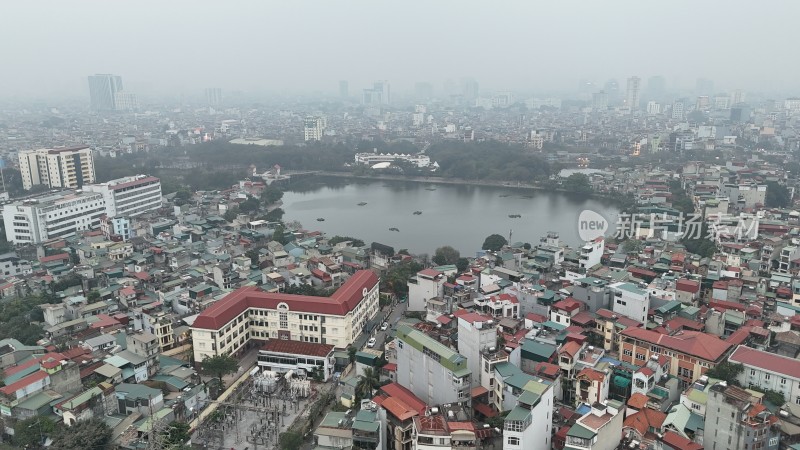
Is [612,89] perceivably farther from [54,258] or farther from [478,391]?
[478,391]

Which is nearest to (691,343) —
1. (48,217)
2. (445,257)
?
(445,257)

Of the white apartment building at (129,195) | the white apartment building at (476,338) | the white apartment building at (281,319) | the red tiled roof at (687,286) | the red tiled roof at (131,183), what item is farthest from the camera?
the red tiled roof at (131,183)

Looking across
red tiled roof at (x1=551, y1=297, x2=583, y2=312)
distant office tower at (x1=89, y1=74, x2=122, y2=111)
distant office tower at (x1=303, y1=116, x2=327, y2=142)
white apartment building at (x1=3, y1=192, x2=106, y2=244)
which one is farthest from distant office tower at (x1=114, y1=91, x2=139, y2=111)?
red tiled roof at (x1=551, y1=297, x2=583, y2=312)

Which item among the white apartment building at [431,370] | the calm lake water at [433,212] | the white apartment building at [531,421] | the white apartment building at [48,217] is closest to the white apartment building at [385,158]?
the calm lake water at [433,212]

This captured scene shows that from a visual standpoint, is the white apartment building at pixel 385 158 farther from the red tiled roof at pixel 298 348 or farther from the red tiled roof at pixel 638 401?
the red tiled roof at pixel 638 401

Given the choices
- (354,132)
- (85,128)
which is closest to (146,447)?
(354,132)

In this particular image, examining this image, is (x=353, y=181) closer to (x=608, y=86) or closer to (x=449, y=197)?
(x=449, y=197)
